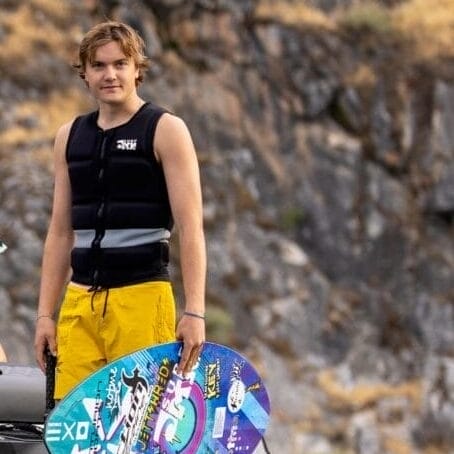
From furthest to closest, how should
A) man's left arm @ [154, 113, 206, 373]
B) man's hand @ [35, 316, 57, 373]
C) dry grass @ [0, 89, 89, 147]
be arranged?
dry grass @ [0, 89, 89, 147] < man's hand @ [35, 316, 57, 373] < man's left arm @ [154, 113, 206, 373]

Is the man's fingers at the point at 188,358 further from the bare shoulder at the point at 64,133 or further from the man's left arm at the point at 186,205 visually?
the bare shoulder at the point at 64,133

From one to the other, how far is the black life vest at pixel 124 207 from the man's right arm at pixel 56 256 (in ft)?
0.46

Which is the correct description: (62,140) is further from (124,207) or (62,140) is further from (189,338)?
(189,338)

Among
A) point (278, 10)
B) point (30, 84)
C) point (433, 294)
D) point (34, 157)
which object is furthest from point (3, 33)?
point (433, 294)

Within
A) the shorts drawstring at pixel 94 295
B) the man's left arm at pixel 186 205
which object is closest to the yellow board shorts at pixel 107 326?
the shorts drawstring at pixel 94 295

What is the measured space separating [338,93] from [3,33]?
18.0 feet

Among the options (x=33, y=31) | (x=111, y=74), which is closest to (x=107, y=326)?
(x=111, y=74)

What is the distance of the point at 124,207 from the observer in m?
3.97

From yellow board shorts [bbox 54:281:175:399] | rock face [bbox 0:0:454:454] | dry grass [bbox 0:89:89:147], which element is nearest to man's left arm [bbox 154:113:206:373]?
yellow board shorts [bbox 54:281:175:399]

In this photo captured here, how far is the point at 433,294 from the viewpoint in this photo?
1964 cm

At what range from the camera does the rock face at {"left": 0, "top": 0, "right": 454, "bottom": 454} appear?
17.3 m

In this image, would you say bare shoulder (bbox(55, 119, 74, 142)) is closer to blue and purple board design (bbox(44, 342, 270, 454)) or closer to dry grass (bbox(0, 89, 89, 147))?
blue and purple board design (bbox(44, 342, 270, 454))

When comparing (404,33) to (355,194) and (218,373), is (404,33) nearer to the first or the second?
(355,194)

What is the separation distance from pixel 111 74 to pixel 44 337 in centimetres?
Answer: 87
